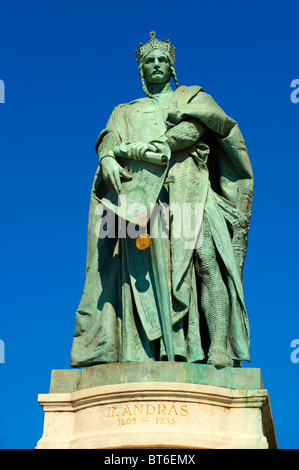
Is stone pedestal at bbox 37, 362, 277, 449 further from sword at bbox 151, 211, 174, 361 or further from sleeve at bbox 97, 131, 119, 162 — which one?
sleeve at bbox 97, 131, 119, 162

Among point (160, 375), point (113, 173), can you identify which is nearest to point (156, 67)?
point (113, 173)

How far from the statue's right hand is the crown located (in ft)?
7.12

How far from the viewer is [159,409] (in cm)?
1088

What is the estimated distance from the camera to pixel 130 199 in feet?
40.1

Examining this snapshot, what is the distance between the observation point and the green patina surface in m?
11.2

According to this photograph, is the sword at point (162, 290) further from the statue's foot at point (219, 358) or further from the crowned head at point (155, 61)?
the crowned head at point (155, 61)

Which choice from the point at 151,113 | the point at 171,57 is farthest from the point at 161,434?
the point at 171,57

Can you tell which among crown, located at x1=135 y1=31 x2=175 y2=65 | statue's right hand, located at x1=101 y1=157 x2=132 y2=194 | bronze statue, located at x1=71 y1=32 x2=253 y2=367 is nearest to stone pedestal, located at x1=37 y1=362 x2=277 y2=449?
bronze statue, located at x1=71 y1=32 x2=253 y2=367

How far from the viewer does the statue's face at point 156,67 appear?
13609 mm

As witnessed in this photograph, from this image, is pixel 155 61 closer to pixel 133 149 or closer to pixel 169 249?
pixel 133 149

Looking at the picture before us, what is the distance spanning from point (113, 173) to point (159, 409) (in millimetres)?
3435

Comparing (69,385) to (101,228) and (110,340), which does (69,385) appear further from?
(101,228)

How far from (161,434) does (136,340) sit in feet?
5.50
